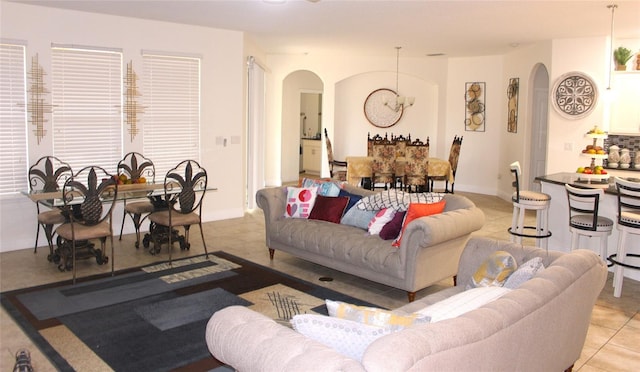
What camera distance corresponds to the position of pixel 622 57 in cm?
755

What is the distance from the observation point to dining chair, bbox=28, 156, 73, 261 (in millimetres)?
5808

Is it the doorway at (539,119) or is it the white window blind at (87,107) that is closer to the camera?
the white window blind at (87,107)

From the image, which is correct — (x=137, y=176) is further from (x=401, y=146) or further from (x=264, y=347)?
(x=264, y=347)

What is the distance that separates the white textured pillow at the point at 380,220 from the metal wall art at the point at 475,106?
649 cm

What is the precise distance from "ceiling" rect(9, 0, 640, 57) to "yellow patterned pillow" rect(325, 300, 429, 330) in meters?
4.06

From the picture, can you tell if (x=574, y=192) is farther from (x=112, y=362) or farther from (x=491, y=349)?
(x=112, y=362)

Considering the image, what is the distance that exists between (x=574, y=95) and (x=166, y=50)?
5701mm

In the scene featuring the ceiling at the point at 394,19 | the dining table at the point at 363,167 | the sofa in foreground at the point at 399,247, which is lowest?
the sofa in foreground at the point at 399,247

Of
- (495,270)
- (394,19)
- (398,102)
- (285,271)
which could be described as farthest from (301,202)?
(398,102)

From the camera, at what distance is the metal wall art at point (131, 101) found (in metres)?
6.98

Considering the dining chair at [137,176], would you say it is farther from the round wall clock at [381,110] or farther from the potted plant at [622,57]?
the potted plant at [622,57]

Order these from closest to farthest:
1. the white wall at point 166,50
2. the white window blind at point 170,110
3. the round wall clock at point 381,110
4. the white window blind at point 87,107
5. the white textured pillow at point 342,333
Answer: the white textured pillow at point 342,333 < the white wall at point 166,50 < the white window blind at point 87,107 < the white window blind at point 170,110 < the round wall clock at point 381,110

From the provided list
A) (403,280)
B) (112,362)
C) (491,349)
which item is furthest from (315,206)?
(491,349)

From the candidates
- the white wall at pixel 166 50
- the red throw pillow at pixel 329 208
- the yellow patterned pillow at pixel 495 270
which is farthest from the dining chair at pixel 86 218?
the yellow patterned pillow at pixel 495 270
